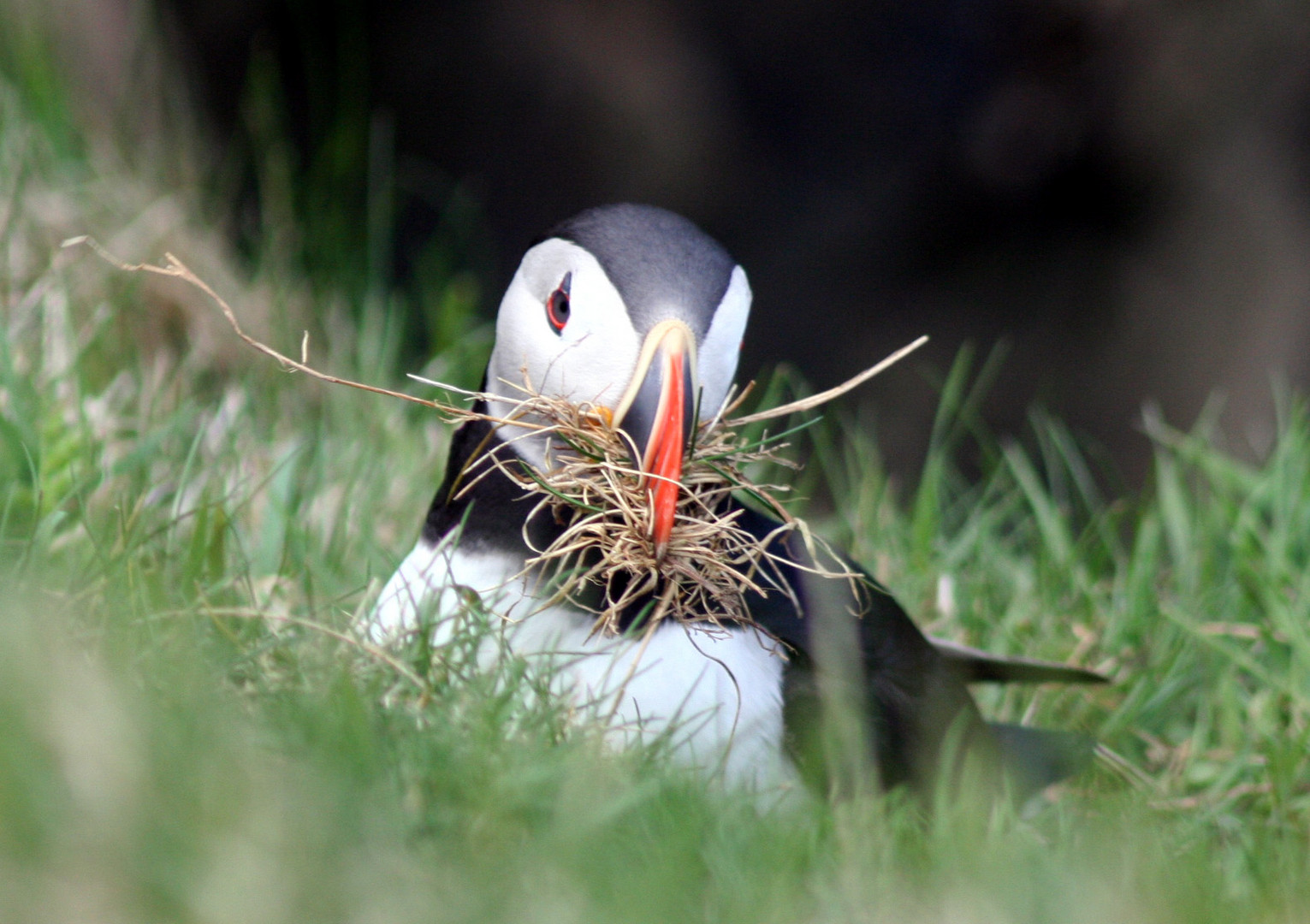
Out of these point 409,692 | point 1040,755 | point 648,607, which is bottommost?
point 1040,755

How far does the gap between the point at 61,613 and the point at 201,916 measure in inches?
26.9

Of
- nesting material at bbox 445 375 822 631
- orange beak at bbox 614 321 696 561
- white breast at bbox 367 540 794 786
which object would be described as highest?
orange beak at bbox 614 321 696 561

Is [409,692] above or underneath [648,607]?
underneath

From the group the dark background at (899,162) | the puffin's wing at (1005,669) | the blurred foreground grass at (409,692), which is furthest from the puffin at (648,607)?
the dark background at (899,162)

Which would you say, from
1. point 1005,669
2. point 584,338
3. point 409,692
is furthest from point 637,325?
point 1005,669

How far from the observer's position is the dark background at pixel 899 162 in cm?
365

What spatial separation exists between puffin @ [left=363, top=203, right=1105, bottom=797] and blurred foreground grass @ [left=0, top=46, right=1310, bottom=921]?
4.1 inches

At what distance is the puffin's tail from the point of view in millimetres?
2271

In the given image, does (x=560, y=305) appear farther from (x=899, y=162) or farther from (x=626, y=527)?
(x=899, y=162)

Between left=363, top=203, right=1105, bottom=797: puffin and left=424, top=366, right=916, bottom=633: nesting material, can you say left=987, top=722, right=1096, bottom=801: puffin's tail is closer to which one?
left=363, top=203, right=1105, bottom=797: puffin

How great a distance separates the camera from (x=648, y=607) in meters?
1.71

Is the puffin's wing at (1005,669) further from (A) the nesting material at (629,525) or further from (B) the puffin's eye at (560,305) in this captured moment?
(B) the puffin's eye at (560,305)

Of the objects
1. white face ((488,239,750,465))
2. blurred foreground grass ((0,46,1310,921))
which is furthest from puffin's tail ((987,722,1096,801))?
white face ((488,239,750,465))

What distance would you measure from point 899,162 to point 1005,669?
1.99 m
